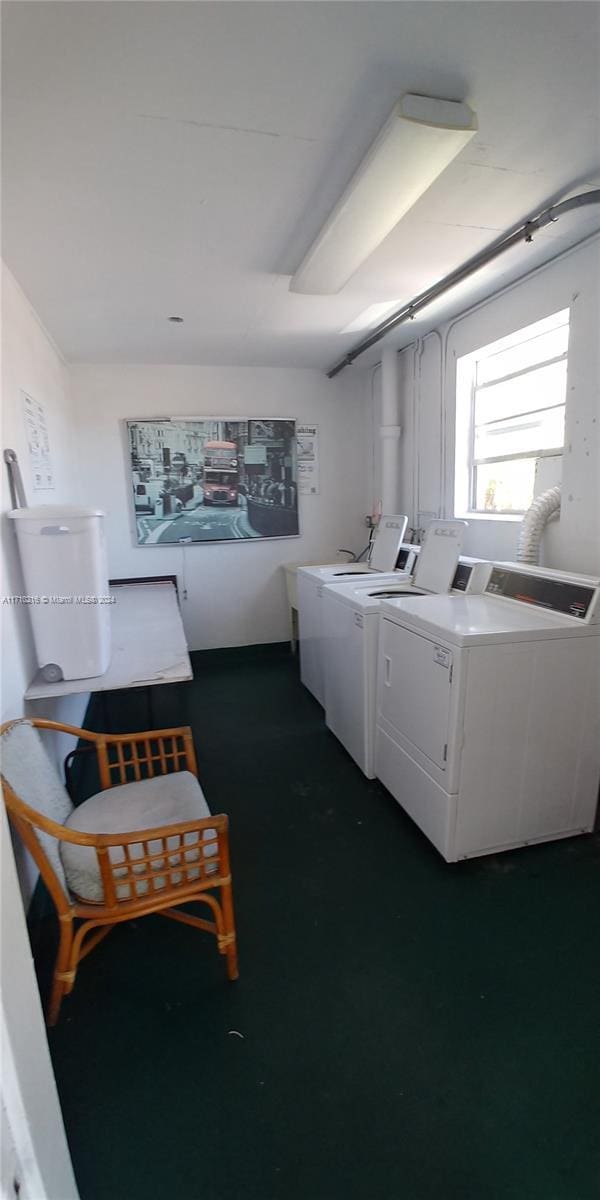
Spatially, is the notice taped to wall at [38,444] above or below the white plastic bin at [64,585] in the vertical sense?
above

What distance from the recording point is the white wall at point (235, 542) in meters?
3.82

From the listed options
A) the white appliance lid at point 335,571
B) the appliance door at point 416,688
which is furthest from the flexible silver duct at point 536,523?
the white appliance lid at point 335,571

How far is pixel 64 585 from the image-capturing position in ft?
5.83

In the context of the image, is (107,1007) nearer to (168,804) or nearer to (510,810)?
(168,804)

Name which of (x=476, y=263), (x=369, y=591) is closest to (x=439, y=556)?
(x=369, y=591)

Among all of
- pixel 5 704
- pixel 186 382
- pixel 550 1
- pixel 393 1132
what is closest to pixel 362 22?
pixel 550 1

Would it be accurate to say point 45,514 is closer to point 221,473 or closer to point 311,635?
point 311,635

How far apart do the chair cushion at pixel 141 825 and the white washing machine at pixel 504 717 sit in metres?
0.91

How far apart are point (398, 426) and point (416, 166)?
7.44ft

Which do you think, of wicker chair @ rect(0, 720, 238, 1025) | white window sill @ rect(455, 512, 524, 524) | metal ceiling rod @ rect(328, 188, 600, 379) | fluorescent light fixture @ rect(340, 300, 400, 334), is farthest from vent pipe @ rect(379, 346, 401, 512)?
wicker chair @ rect(0, 720, 238, 1025)

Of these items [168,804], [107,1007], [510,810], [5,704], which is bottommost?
[107,1007]

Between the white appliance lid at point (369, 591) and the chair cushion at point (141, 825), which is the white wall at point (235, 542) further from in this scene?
the chair cushion at point (141, 825)

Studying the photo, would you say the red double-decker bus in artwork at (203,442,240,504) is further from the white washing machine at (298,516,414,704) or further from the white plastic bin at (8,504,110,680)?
the white plastic bin at (8,504,110,680)

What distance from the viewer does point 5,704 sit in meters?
1.60
